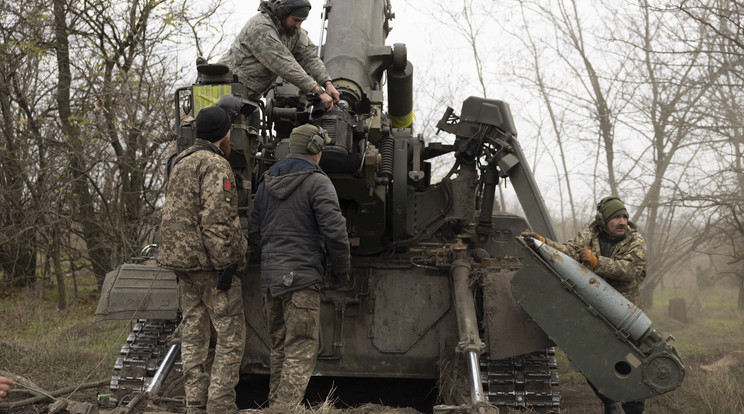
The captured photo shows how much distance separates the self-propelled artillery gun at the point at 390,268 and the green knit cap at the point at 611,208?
62 centimetres

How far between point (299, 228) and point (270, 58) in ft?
4.73

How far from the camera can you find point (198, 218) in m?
4.56

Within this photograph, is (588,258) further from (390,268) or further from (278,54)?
(278,54)

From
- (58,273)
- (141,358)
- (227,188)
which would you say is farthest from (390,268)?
(58,273)

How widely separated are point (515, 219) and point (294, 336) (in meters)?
3.26

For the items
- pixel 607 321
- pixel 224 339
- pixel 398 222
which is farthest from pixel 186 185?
pixel 607 321

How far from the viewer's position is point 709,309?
50.8 ft

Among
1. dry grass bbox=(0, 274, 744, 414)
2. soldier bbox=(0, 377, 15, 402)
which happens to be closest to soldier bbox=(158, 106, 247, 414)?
dry grass bbox=(0, 274, 744, 414)

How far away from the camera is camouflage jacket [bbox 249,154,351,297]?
4562 mm

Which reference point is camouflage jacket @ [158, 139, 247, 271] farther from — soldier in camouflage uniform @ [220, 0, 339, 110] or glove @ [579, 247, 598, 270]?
glove @ [579, 247, 598, 270]

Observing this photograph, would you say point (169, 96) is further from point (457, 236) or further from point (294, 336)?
point (294, 336)

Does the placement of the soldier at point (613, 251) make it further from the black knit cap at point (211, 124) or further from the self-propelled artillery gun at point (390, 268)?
the black knit cap at point (211, 124)

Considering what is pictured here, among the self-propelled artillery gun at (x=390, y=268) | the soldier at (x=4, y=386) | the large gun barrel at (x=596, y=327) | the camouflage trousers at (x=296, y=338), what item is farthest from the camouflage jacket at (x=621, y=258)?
the soldier at (x=4, y=386)

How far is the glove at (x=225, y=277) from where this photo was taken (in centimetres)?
445
